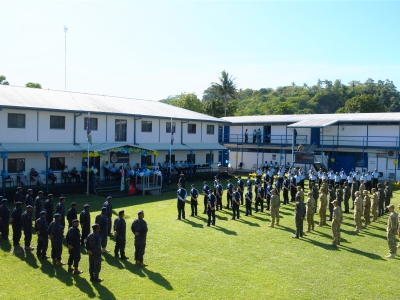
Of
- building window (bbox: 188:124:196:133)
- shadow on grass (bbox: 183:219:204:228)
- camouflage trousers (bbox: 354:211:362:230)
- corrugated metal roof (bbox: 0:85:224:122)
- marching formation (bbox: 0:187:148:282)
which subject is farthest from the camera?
building window (bbox: 188:124:196:133)

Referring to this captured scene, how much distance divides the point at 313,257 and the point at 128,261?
18.7 ft

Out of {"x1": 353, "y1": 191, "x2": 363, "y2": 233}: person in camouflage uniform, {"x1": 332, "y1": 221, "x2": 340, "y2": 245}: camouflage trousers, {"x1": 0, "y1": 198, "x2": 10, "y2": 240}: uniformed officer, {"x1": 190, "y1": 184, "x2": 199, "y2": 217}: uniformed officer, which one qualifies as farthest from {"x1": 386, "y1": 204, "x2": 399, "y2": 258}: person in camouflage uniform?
{"x1": 0, "y1": 198, "x2": 10, "y2": 240}: uniformed officer

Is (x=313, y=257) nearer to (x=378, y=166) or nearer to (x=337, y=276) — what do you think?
(x=337, y=276)

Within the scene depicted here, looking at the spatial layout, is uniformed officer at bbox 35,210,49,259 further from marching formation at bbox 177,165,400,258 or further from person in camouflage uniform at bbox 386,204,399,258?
person in camouflage uniform at bbox 386,204,399,258

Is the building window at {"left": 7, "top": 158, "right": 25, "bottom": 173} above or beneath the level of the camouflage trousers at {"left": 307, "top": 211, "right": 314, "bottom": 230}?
above

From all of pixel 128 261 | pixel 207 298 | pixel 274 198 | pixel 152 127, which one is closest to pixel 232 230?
pixel 274 198

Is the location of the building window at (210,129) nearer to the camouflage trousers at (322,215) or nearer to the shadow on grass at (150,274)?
the camouflage trousers at (322,215)

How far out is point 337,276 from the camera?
407 inches

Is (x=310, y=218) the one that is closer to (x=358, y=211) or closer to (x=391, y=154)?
(x=358, y=211)

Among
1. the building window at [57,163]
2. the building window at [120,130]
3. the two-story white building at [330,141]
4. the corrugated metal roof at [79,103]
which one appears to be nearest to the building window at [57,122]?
the corrugated metal roof at [79,103]

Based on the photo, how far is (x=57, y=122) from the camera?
24922 mm

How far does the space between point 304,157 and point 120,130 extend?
48.4 ft

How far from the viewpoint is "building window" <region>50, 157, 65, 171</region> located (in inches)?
968

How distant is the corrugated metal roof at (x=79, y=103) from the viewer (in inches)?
936
